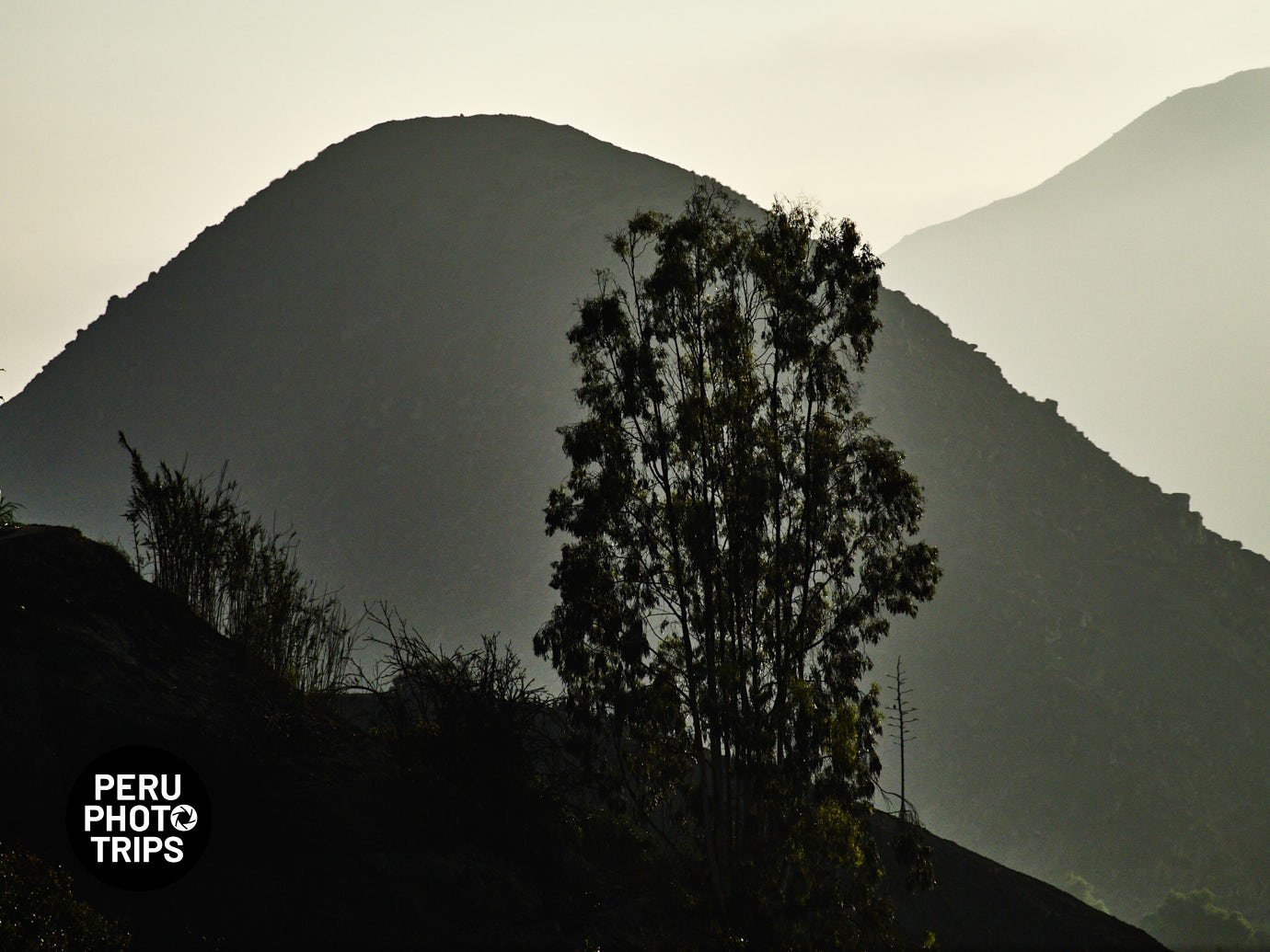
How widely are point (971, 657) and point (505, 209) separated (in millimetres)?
87907

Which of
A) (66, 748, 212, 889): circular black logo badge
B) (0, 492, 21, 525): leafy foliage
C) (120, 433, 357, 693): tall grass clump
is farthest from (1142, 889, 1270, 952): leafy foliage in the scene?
(66, 748, 212, 889): circular black logo badge

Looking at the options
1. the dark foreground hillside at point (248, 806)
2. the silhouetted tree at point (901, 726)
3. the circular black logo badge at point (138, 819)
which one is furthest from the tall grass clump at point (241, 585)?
Result: the silhouetted tree at point (901, 726)

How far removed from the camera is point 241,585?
17.1 metres

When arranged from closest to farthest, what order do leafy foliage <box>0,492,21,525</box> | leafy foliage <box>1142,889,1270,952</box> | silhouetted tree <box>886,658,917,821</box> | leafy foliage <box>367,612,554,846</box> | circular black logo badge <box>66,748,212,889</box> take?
circular black logo badge <box>66,748,212,889</box>
leafy foliage <box>367,612,554,846</box>
leafy foliage <box>0,492,21,525</box>
silhouetted tree <box>886,658,917,821</box>
leafy foliage <box>1142,889,1270,952</box>

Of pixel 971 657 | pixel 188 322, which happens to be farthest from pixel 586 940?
pixel 188 322

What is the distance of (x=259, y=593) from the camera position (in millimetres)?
16953

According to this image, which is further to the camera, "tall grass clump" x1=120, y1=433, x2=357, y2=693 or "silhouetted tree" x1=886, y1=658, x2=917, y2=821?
"silhouetted tree" x1=886, y1=658, x2=917, y2=821

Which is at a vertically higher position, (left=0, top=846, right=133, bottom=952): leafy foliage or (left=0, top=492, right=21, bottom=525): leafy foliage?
(left=0, top=492, right=21, bottom=525): leafy foliage

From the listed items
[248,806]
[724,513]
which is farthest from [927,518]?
[248,806]

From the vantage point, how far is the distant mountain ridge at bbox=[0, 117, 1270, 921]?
5344 inches

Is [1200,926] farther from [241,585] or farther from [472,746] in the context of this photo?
[241,585]

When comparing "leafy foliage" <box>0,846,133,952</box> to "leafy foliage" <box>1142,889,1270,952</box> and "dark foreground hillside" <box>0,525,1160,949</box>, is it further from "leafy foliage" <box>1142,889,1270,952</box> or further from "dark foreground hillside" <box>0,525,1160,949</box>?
"leafy foliage" <box>1142,889,1270,952</box>

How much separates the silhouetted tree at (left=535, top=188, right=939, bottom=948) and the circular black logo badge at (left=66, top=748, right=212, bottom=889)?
6.08m

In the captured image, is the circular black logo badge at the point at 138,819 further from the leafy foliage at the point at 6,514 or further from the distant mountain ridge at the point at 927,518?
the distant mountain ridge at the point at 927,518
